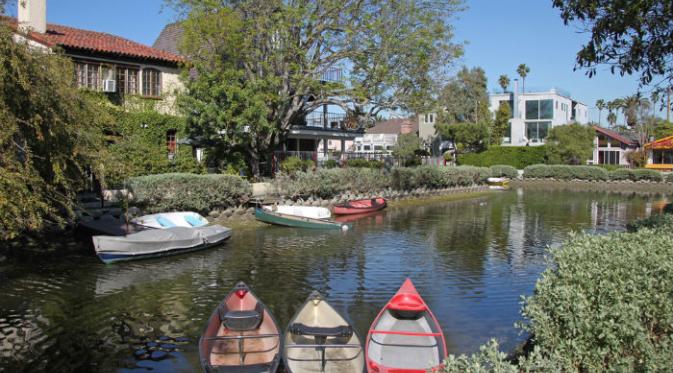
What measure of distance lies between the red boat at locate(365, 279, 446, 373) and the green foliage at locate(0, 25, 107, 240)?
9374 millimetres

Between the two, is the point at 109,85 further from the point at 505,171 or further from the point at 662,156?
the point at 662,156

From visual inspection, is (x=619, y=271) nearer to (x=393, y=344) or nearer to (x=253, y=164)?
(x=393, y=344)

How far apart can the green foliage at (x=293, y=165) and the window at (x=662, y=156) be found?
5518 cm

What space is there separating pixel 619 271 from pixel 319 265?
13419 mm

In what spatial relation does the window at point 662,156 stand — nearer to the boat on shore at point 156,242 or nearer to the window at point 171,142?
the window at point 171,142

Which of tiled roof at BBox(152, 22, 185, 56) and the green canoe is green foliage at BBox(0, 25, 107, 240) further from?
tiled roof at BBox(152, 22, 185, 56)

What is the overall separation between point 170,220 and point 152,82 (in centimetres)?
1403

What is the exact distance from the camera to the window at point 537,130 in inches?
3155

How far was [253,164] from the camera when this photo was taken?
36.8m

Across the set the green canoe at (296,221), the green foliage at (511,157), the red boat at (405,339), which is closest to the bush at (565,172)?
the green foliage at (511,157)

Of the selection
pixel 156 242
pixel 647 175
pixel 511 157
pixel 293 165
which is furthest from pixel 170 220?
pixel 511 157

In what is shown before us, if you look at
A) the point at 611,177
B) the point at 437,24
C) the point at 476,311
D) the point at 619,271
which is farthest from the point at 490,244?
the point at 611,177

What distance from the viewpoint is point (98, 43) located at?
3294 centimetres

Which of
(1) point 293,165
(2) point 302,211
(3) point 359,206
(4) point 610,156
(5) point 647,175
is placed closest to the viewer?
(2) point 302,211
